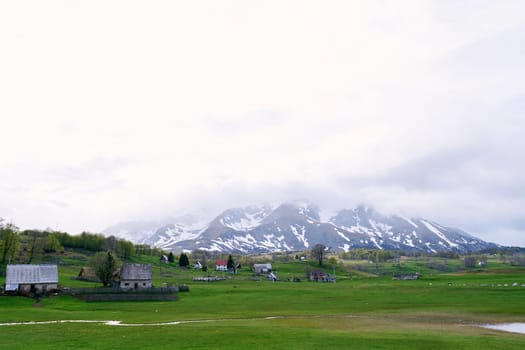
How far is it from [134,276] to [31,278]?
2435 cm

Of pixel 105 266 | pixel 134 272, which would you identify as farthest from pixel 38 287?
pixel 134 272

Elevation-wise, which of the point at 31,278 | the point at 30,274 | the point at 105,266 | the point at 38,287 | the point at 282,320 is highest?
the point at 105,266

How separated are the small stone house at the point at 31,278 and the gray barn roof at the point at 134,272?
16307 millimetres

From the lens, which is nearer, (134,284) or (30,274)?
(30,274)

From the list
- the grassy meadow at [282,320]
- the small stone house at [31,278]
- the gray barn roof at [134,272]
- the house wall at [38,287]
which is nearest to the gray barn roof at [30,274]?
the small stone house at [31,278]

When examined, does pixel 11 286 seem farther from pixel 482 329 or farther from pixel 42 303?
pixel 482 329

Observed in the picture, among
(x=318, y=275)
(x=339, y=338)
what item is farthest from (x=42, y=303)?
(x=318, y=275)

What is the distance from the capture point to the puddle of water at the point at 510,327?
52.2 m

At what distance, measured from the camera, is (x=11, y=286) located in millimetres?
100812

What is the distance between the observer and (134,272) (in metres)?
120

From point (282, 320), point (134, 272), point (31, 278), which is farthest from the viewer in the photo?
point (134, 272)

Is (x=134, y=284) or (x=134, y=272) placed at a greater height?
(x=134, y=272)

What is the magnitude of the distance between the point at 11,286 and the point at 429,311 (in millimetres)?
85345

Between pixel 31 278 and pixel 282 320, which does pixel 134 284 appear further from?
pixel 282 320
